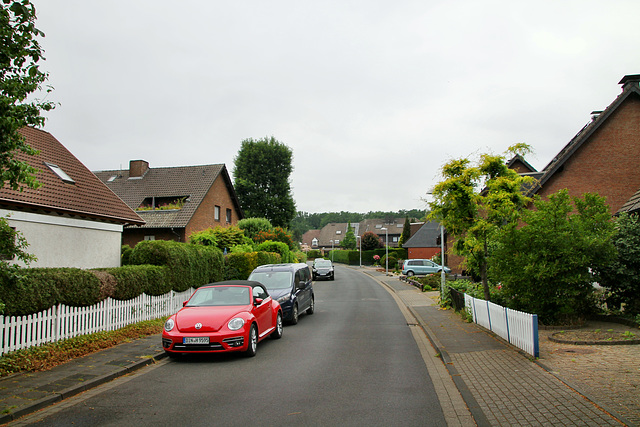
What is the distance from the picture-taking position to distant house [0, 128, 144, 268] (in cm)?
1324

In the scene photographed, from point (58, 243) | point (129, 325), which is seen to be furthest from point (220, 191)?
point (129, 325)

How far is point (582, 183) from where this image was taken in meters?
21.9

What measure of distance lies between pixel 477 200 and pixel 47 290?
10682 millimetres

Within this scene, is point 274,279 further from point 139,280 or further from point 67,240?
point 67,240

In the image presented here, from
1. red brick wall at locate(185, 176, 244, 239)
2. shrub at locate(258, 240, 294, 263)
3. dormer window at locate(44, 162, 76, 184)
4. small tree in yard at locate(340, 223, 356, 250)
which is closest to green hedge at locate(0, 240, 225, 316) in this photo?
dormer window at locate(44, 162, 76, 184)

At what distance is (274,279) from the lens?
14.8 meters

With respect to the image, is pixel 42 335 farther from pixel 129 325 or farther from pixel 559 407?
pixel 559 407

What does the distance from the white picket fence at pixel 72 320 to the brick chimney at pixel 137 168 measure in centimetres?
2412

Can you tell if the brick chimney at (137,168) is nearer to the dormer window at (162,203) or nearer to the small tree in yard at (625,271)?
the dormer window at (162,203)

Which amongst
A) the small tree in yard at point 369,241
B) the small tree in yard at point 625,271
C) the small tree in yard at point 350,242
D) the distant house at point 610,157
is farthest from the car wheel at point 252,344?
the small tree in yard at point 350,242

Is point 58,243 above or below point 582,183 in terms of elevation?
below

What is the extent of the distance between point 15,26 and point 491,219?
37.7ft

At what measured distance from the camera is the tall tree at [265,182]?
50.9 metres

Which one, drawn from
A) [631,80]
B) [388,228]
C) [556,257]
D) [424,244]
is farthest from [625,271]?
[388,228]
